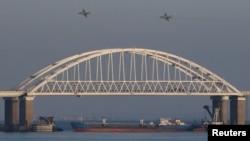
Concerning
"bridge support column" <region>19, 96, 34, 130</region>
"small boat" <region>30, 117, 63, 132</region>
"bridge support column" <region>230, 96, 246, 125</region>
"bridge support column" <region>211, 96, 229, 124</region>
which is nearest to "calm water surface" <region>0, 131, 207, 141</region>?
"bridge support column" <region>19, 96, 34, 130</region>

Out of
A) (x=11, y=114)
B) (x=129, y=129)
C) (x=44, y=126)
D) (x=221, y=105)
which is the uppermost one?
(x=221, y=105)

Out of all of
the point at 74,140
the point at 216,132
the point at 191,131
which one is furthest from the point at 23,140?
the point at 216,132

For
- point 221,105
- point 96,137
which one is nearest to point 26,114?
point 96,137

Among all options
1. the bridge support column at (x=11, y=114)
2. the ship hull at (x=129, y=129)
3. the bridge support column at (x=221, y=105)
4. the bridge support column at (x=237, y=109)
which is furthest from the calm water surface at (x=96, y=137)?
the bridge support column at (x=237, y=109)

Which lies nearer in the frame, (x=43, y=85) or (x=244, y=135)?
(x=244, y=135)

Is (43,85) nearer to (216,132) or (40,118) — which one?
(40,118)

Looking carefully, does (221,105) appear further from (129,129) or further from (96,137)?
(96,137)

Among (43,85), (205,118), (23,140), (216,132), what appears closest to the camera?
(216,132)
